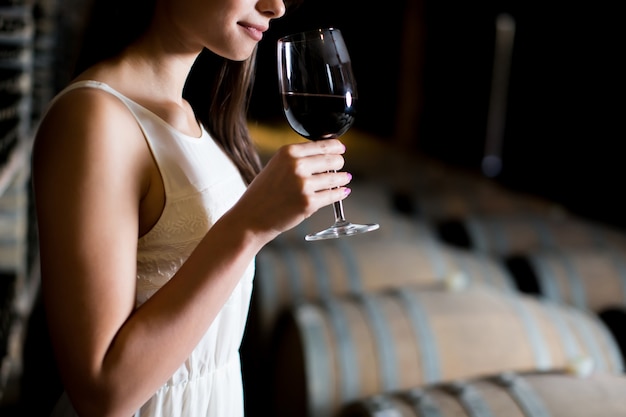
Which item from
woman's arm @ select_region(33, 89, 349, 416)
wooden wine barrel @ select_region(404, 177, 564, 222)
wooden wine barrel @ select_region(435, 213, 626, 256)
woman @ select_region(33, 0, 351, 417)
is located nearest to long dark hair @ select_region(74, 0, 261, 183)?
woman @ select_region(33, 0, 351, 417)

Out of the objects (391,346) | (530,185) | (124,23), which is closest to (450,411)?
(391,346)

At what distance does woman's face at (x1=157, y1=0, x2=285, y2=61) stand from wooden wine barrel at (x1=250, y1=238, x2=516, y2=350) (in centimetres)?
177

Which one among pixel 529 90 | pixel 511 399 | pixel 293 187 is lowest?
pixel 529 90

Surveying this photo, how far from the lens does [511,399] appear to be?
5.66ft

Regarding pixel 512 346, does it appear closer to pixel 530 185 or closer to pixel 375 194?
pixel 375 194

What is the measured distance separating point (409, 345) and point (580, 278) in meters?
1.33

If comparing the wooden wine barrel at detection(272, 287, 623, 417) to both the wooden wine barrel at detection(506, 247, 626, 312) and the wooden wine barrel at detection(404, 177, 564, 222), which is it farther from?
the wooden wine barrel at detection(404, 177, 564, 222)

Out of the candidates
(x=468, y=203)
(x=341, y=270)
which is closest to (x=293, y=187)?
(x=341, y=270)

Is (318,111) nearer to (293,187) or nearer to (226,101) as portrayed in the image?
(293,187)

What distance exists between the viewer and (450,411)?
5.59ft

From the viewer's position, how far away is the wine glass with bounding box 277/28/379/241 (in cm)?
104

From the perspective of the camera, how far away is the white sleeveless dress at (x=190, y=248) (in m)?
1.05

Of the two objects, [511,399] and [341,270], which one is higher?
[511,399]

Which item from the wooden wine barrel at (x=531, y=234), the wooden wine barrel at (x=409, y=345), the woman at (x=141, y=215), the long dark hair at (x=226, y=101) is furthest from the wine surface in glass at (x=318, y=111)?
the wooden wine barrel at (x=531, y=234)
